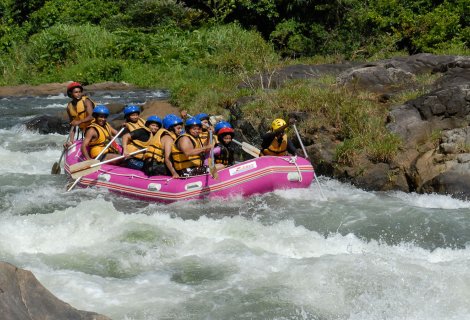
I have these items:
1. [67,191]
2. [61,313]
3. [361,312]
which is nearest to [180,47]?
[67,191]

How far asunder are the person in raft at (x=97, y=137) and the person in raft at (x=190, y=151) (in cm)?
133

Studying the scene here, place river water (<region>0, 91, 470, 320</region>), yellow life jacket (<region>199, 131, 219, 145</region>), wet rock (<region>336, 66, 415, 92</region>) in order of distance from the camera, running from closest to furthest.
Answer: river water (<region>0, 91, 470, 320</region>) → yellow life jacket (<region>199, 131, 219, 145</region>) → wet rock (<region>336, 66, 415, 92</region>)

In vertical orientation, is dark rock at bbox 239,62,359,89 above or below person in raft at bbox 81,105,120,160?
below

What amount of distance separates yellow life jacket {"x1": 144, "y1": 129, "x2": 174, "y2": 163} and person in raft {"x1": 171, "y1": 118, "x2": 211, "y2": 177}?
27 centimetres

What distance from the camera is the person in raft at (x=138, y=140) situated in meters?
9.79

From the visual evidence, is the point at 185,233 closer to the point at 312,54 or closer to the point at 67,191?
the point at 67,191

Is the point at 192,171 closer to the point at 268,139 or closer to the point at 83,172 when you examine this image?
the point at 268,139

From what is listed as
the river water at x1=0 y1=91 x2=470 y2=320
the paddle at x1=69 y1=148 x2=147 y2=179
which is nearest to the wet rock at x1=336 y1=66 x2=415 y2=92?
the river water at x1=0 y1=91 x2=470 y2=320

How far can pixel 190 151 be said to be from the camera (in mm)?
8953

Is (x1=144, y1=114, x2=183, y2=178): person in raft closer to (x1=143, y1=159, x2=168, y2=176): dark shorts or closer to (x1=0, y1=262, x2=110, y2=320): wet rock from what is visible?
(x1=143, y1=159, x2=168, y2=176): dark shorts

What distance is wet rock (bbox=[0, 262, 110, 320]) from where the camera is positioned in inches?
139

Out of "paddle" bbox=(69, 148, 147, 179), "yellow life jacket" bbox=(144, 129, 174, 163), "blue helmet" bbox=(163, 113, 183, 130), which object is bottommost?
"paddle" bbox=(69, 148, 147, 179)

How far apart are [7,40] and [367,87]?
15824mm

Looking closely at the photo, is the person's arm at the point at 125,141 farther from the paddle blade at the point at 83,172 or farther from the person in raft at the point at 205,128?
the person in raft at the point at 205,128
